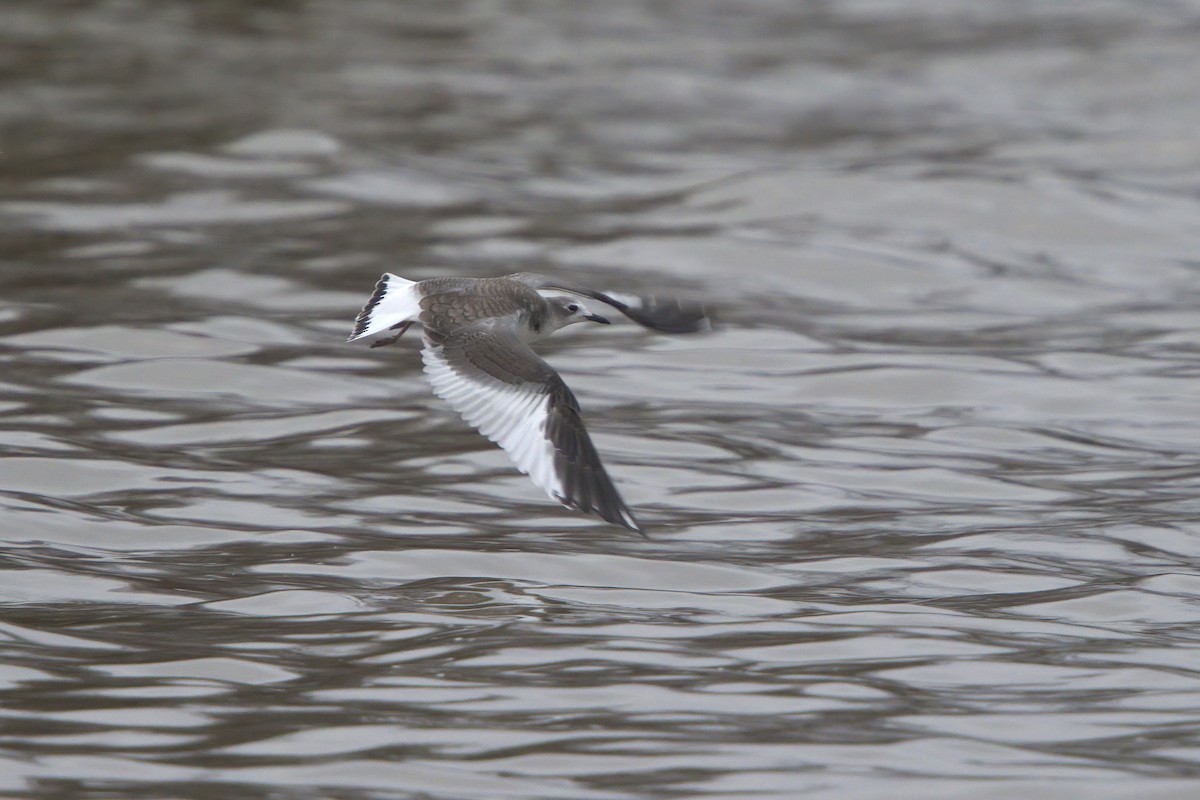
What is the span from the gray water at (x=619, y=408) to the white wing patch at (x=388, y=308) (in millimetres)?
842

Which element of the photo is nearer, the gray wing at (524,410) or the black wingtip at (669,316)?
the gray wing at (524,410)

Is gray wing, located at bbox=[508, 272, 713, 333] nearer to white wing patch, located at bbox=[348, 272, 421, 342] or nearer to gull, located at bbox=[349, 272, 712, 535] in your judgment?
gull, located at bbox=[349, 272, 712, 535]

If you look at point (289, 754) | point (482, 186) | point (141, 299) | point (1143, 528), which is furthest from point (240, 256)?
point (289, 754)

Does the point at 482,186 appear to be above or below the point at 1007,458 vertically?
above

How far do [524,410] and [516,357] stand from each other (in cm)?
26

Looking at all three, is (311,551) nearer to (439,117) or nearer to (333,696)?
(333,696)

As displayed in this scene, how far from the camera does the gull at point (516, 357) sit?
6.95 metres

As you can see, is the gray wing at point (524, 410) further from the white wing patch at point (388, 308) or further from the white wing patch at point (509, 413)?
the white wing patch at point (388, 308)

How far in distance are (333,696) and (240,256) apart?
681 cm

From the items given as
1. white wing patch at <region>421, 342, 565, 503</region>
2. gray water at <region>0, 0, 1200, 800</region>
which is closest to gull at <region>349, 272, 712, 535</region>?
white wing patch at <region>421, 342, 565, 503</region>

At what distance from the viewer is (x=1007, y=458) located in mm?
9133

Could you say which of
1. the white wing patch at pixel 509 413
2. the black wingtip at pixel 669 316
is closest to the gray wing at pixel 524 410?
the white wing patch at pixel 509 413

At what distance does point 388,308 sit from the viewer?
24.9 ft

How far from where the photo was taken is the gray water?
5.54 meters
